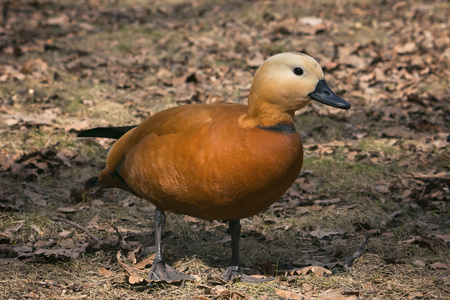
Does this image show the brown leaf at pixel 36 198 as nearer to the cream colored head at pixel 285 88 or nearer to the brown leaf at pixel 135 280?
the brown leaf at pixel 135 280

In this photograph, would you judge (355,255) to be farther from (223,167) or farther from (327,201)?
(223,167)

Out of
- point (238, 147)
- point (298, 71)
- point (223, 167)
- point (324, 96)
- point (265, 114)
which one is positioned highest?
point (298, 71)

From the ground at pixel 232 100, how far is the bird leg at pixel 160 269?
0.09 meters

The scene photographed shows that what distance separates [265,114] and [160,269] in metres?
1.33

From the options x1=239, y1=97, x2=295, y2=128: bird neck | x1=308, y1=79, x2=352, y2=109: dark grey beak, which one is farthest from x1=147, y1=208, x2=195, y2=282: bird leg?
x1=308, y1=79, x2=352, y2=109: dark grey beak

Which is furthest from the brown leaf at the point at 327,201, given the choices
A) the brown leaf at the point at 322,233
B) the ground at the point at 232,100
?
the brown leaf at the point at 322,233

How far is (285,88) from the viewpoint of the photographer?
9.48 ft

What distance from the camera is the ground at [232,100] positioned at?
11.6ft

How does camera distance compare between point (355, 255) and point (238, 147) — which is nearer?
point (238, 147)

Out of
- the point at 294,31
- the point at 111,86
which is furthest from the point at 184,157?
the point at 294,31

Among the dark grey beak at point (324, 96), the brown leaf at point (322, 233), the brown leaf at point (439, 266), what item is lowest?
the brown leaf at point (322, 233)

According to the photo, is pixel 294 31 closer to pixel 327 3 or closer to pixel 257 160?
pixel 327 3

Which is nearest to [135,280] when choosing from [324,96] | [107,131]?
[107,131]

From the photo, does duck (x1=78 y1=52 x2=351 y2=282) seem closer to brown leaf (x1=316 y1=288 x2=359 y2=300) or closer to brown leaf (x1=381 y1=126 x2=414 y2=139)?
brown leaf (x1=316 y1=288 x2=359 y2=300)
